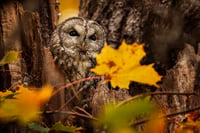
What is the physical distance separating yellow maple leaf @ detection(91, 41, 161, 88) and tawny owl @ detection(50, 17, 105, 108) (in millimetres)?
788

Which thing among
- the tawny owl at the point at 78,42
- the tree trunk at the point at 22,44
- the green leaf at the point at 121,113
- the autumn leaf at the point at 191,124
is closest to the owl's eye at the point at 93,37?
the tawny owl at the point at 78,42

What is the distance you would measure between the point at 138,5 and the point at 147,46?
0.57ft

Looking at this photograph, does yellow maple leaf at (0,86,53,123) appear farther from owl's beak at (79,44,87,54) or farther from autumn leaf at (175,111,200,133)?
owl's beak at (79,44,87,54)

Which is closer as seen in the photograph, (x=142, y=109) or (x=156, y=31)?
(x=142, y=109)

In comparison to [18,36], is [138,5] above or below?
above

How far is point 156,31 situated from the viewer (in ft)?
4.07

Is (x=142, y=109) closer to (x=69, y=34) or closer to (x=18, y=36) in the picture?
(x=18, y=36)

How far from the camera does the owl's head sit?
1.33 meters

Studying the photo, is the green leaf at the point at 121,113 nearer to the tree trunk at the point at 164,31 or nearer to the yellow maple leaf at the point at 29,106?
the yellow maple leaf at the point at 29,106

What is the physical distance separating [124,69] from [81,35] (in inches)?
38.4

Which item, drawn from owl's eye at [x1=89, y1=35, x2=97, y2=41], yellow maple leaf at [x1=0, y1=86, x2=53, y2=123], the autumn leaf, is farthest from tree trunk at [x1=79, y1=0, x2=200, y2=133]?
yellow maple leaf at [x1=0, y1=86, x2=53, y2=123]

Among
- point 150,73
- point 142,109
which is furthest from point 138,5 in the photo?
point 142,109

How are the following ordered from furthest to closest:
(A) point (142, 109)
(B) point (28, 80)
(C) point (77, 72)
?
(C) point (77, 72) < (B) point (28, 80) < (A) point (142, 109)

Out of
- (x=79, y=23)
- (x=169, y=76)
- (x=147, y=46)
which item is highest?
(x=79, y=23)
